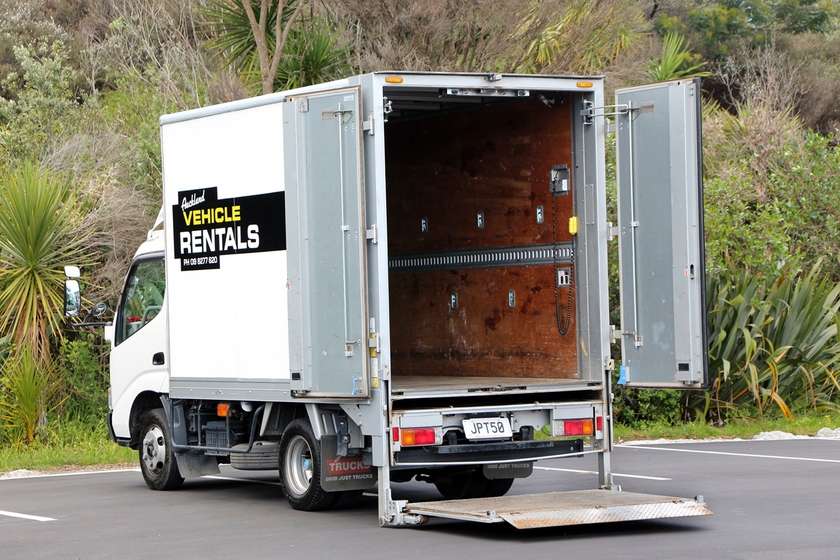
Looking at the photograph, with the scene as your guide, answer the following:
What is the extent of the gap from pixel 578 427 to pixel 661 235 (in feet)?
5.49

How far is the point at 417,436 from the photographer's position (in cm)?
1109

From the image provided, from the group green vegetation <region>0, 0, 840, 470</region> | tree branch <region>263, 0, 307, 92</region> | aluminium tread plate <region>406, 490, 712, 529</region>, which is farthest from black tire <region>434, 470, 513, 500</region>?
tree branch <region>263, 0, 307, 92</region>

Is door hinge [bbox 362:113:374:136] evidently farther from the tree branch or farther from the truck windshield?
the tree branch

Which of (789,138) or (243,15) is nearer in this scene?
(243,15)

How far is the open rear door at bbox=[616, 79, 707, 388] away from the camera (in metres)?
11.5

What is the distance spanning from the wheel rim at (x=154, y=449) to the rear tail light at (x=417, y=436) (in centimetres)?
386

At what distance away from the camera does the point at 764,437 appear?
61.0ft

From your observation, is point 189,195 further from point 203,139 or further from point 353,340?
point 353,340

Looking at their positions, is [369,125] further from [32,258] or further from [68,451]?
[32,258]

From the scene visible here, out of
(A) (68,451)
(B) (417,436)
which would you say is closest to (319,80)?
(A) (68,451)

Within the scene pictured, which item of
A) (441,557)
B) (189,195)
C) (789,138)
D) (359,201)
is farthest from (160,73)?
(441,557)

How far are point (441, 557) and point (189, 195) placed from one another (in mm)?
4694

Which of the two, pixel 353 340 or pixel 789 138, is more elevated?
pixel 789 138

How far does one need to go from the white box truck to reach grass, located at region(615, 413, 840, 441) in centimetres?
566
